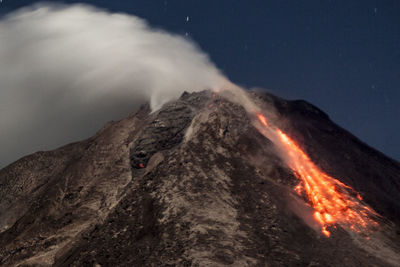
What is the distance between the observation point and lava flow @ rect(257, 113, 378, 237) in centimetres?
6094

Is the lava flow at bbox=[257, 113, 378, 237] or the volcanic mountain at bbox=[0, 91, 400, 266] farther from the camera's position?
the lava flow at bbox=[257, 113, 378, 237]

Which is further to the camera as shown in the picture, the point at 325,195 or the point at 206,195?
the point at 325,195

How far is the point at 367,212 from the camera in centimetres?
6512

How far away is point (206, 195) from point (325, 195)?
21.5m

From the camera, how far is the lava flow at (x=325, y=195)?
6094 centimetres

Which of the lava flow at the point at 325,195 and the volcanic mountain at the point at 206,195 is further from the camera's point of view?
the lava flow at the point at 325,195

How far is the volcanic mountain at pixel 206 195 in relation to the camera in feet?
164

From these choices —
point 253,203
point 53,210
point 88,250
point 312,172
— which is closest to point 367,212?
point 312,172

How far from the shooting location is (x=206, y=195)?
59.2 meters

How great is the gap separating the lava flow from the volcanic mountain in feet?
→ 0.81

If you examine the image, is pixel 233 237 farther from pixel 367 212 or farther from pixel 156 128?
pixel 156 128

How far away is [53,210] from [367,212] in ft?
167

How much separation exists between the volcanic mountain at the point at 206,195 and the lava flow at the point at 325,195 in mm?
246

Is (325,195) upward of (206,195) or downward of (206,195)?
upward
